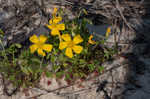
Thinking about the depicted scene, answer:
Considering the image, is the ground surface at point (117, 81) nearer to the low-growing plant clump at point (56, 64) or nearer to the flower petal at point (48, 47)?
the low-growing plant clump at point (56, 64)

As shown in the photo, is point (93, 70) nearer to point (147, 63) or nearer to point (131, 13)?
point (147, 63)

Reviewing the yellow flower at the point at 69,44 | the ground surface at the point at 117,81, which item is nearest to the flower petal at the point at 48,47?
the yellow flower at the point at 69,44

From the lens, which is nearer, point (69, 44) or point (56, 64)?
point (69, 44)

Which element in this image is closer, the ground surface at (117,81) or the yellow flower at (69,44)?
the yellow flower at (69,44)

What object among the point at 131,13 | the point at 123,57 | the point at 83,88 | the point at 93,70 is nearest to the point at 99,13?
the point at 131,13

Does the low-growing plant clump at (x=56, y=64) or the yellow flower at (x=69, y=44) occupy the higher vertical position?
the yellow flower at (x=69, y=44)

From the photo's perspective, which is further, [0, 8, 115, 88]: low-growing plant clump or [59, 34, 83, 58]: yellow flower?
[0, 8, 115, 88]: low-growing plant clump

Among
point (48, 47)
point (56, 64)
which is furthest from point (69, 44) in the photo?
point (56, 64)

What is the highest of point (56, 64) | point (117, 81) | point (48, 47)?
point (48, 47)

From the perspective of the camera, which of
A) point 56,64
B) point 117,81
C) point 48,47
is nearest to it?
point 48,47

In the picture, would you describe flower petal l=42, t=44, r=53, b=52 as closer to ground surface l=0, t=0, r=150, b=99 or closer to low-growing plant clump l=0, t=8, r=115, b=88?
low-growing plant clump l=0, t=8, r=115, b=88

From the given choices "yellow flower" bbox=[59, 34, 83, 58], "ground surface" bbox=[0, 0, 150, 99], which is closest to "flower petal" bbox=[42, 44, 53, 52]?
"yellow flower" bbox=[59, 34, 83, 58]

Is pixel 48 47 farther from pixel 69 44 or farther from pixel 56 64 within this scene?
pixel 56 64

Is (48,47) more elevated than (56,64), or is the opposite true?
(48,47)
